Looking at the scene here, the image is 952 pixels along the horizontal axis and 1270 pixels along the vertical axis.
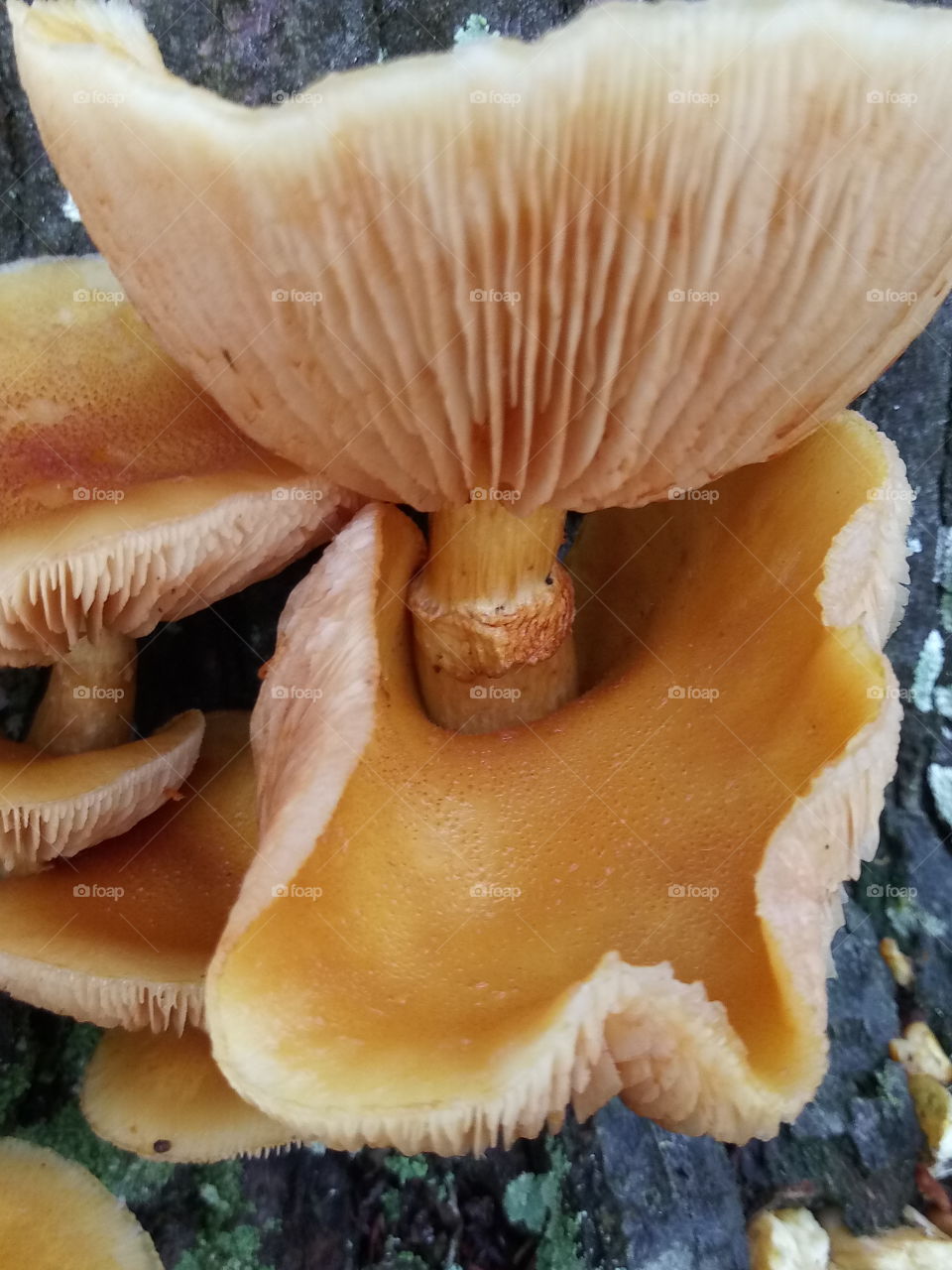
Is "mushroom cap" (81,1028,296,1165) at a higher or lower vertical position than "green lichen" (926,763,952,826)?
lower

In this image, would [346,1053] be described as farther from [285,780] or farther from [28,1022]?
[28,1022]

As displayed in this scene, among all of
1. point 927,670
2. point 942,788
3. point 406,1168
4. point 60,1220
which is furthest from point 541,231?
point 60,1220

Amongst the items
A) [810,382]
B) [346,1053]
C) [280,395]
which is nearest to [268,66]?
[280,395]

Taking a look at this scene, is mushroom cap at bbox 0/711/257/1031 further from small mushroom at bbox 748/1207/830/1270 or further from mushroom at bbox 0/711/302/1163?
small mushroom at bbox 748/1207/830/1270

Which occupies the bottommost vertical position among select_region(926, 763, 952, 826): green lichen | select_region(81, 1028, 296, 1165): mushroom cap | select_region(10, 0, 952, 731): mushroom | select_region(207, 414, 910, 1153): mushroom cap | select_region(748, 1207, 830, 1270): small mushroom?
select_region(748, 1207, 830, 1270): small mushroom

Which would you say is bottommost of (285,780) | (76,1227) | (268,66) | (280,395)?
(76,1227)

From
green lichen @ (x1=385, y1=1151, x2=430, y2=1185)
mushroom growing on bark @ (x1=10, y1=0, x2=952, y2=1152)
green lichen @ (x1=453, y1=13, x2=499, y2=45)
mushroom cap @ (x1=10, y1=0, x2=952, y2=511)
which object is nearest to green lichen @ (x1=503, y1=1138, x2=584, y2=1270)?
green lichen @ (x1=385, y1=1151, x2=430, y2=1185)

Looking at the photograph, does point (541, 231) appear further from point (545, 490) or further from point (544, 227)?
point (545, 490)
